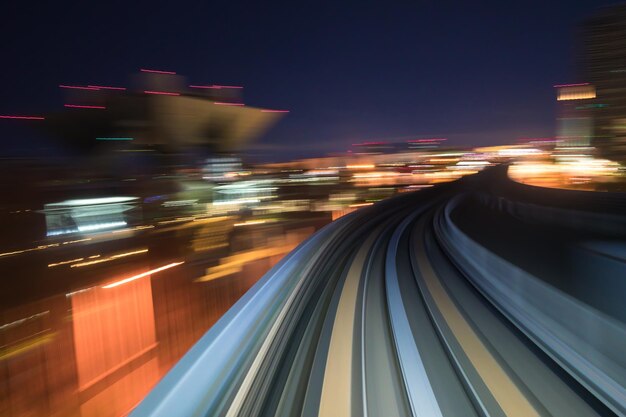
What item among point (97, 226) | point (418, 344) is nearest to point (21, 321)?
point (97, 226)

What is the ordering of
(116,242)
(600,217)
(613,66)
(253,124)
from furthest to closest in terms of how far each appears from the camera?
(613,66) < (253,124) < (600,217) < (116,242)

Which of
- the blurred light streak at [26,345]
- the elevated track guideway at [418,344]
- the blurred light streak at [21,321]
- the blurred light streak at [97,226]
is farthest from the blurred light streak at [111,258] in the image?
the elevated track guideway at [418,344]

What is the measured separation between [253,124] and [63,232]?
1483 inches

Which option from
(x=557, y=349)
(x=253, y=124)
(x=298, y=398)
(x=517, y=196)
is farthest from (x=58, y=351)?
(x=253, y=124)

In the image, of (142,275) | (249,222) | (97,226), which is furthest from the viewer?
(249,222)

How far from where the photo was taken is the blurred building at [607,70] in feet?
246

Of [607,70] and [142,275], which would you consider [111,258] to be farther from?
[607,70]

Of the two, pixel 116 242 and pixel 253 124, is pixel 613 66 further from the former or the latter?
pixel 116 242

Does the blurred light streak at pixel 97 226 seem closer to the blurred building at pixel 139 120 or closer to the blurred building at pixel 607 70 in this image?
the blurred building at pixel 139 120

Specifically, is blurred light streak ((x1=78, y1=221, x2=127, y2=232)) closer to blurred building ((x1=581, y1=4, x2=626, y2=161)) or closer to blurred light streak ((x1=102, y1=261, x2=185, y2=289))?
blurred light streak ((x1=102, y1=261, x2=185, y2=289))

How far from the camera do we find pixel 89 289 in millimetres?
8461

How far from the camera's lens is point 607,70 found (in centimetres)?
8519

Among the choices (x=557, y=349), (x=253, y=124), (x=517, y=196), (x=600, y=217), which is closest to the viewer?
(x=557, y=349)

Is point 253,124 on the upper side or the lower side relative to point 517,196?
upper
